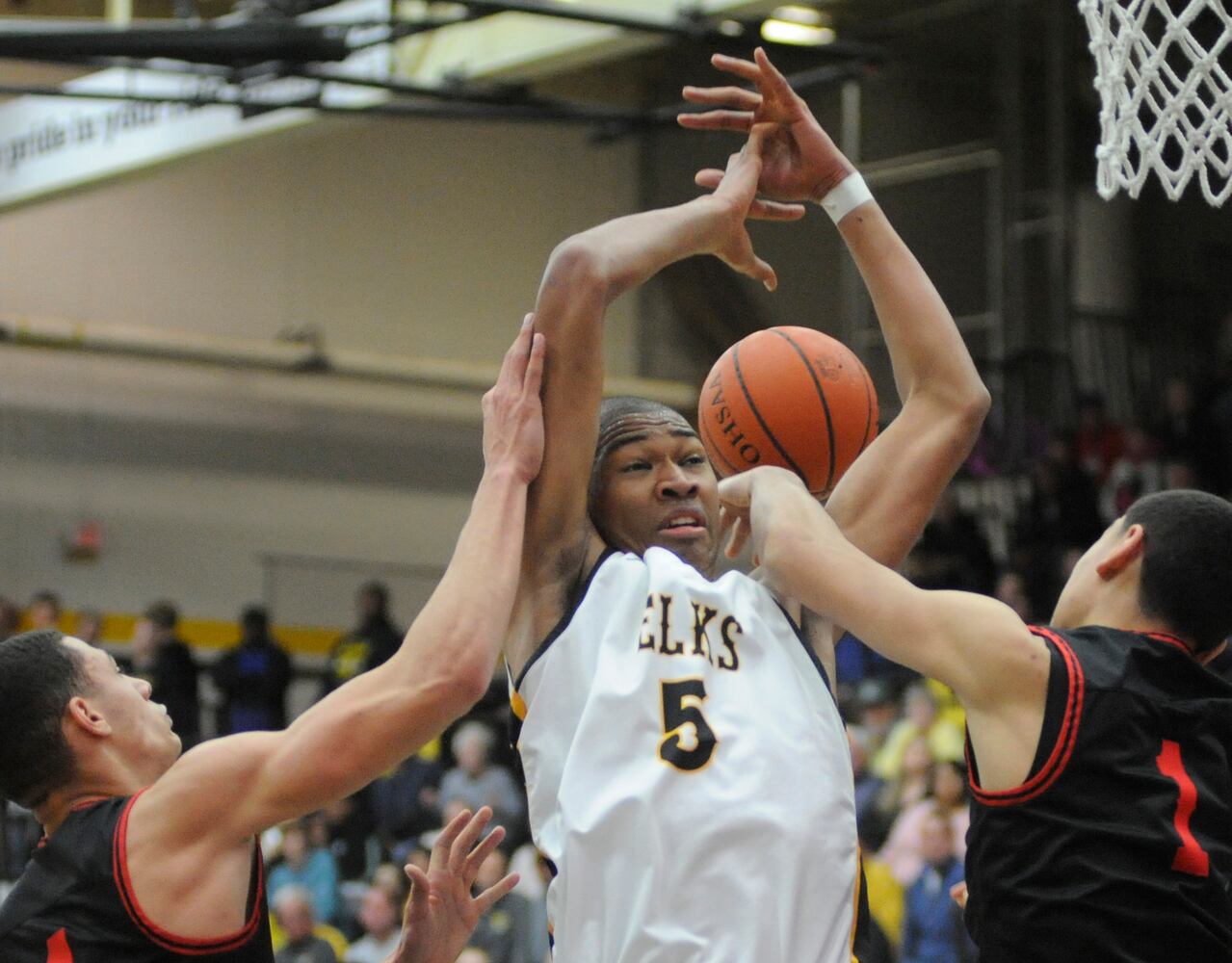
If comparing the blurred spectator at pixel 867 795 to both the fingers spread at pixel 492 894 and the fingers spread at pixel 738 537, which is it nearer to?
the fingers spread at pixel 492 894

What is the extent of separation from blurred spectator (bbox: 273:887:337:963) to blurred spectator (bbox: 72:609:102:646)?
328 cm

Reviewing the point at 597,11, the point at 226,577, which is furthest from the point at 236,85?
the point at 226,577

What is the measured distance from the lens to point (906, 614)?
299 cm

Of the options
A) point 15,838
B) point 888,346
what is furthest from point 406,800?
point 888,346

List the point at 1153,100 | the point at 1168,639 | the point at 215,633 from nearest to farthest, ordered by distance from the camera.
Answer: the point at 1168,639 < the point at 1153,100 < the point at 215,633

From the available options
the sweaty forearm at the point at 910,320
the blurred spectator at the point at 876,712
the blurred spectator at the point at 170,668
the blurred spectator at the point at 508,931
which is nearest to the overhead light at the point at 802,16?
the blurred spectator at the point at 876,712

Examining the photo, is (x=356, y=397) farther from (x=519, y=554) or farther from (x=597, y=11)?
(x=519, y=554)

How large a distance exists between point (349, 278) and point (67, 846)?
1278 cm

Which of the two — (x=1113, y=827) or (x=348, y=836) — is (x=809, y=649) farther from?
(x=348, y=836)

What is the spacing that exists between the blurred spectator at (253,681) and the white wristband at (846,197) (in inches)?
385

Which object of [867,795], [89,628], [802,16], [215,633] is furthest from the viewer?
[215,633]

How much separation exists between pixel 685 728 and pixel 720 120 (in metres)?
1.18

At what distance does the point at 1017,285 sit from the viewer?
47.6ft

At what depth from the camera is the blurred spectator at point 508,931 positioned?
9.43 meters
